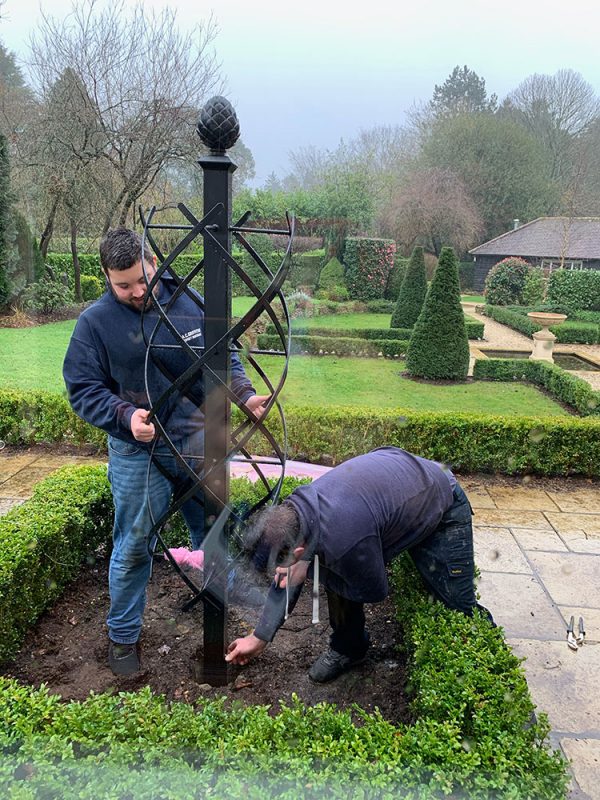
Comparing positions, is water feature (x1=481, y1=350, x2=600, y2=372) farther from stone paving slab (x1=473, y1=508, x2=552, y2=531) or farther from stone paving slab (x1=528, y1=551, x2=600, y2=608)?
stone paving slab (x1=528, y1=551, x2=600, y2=608)

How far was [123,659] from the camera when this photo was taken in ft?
7.69

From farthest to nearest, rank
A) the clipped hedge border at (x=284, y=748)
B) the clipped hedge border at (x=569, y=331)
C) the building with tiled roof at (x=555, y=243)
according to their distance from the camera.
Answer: the building with tiled roof at (x=555, y=243), the clipped hedge border at (x=569, y=331), the clipped hedge border at (x=284, y=748)

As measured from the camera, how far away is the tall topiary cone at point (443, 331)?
988cm

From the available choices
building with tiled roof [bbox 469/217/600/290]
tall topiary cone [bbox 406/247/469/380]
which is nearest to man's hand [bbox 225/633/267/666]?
tall topiary cone [bbox 406/247/469/380]

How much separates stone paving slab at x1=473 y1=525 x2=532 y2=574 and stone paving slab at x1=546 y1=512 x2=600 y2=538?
422mm

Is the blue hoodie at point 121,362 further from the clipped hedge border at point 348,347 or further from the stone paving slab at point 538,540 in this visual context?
the clipped hedge border at point 348,347

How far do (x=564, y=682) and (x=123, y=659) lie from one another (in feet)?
6.12

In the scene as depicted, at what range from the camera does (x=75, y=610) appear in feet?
9.16

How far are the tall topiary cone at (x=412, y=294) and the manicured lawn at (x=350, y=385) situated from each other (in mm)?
2253

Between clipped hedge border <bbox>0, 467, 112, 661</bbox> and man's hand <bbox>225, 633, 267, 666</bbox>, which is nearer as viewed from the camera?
man's hand <bbox>225, 633, 267, 666</bbox>

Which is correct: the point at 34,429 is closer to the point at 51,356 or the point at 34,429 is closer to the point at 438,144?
the point at 51,356

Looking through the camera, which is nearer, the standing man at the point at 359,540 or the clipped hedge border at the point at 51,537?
the standing man at the point at 359,540

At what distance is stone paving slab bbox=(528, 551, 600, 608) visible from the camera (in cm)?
345

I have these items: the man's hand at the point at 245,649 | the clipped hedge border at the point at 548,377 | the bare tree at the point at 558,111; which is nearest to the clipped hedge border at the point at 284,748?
the man's hand at the point at 245,649
